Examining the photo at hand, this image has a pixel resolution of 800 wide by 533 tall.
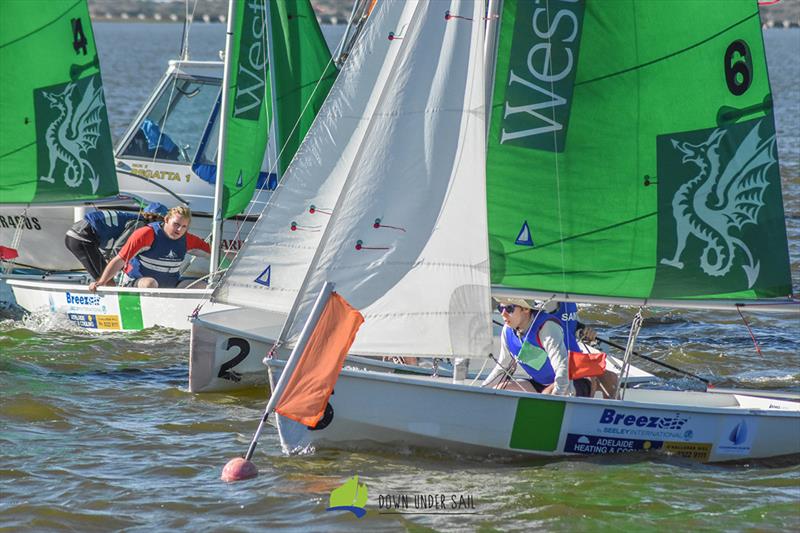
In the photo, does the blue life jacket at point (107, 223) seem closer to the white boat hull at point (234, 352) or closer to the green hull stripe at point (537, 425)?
the white boat hull at point (234, 352)

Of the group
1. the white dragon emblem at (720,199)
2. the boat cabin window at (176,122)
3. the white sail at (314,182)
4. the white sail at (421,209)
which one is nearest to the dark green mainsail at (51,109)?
the boat cabin window at (176,122)

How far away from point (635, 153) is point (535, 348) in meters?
1.54

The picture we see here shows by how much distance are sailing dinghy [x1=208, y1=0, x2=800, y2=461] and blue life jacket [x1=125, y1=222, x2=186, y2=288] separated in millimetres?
3315

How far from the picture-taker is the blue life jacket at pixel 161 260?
13.4 meters

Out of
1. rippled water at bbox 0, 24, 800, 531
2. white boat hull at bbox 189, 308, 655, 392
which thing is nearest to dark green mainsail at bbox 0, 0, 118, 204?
rippled water at bbox 0, 24, 800, 531

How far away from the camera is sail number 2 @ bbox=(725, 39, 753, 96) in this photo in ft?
31.8

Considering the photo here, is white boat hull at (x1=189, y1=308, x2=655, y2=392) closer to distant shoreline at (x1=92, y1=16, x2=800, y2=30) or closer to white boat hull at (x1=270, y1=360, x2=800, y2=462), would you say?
white boat hull at (x1=270, y1=360, x2=800, y2=462)

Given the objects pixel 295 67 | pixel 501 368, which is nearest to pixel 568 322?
pixel 501 368

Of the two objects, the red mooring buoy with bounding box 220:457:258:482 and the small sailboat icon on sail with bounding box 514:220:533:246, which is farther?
the small sailboat icon on sail with bounding box 514:220:533:246

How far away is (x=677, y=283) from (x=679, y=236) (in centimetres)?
33

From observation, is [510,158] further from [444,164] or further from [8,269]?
[8,269]

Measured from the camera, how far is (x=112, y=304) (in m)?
13.5

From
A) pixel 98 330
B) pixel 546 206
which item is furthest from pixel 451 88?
pixel 98 330

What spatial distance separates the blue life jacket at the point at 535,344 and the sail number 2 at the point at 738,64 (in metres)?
2.07
